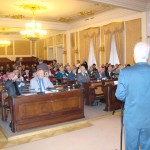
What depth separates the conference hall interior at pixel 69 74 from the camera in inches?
174

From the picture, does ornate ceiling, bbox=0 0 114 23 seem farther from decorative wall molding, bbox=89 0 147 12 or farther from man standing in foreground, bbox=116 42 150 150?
man standing in foreground, bbox=116 42 150 150

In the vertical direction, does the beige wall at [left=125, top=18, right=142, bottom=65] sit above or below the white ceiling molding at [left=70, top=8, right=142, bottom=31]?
below

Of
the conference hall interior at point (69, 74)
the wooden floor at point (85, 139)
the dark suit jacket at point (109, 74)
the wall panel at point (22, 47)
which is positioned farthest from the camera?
the wall panel at point (22, 47)

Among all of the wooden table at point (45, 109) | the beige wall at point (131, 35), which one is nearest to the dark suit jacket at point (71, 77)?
the wooden table at point (45, 109)

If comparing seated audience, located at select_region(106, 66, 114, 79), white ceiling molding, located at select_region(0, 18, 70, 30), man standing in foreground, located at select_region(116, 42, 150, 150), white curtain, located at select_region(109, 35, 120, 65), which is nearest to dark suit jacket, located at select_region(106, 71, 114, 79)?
seated audience, located at select_region(106, 66, 114, 79)

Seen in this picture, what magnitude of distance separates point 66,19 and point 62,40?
261 centimetres

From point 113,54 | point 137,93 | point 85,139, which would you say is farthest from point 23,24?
point 137,93

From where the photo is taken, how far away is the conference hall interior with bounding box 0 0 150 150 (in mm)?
4418

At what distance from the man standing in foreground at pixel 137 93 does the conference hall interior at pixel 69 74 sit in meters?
1.63

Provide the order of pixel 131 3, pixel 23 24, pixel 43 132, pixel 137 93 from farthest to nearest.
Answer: pixel 23 24 < pixel 131 3 < pixel 43 132 < pixel 137 93

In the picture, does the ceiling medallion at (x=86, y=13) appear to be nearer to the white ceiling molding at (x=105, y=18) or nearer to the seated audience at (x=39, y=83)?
the white ceiling molding at (x=105, y=18)

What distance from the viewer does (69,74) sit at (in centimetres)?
845

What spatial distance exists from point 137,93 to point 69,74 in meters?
6.32

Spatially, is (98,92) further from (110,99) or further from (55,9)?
(55,9)
